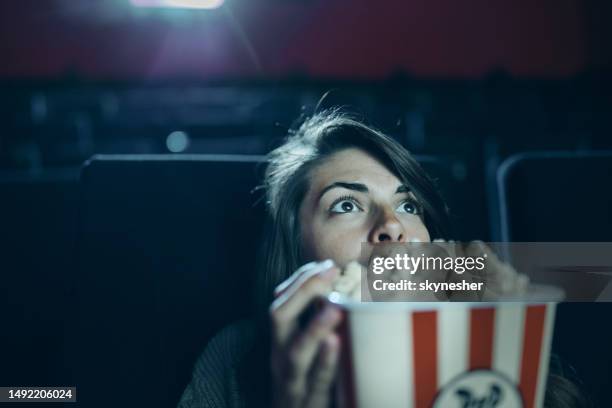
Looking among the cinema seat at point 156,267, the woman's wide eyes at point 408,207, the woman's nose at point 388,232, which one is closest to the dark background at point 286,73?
the cinema seat at point 156,267

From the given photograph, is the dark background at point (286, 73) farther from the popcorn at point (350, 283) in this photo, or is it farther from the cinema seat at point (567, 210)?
the popcorn at point (350, 283)

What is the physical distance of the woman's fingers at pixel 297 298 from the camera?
0.49 meters

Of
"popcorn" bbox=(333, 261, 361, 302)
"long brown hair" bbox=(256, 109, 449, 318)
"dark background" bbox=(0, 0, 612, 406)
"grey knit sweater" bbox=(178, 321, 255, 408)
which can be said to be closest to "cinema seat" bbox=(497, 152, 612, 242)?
"long brown hair" bbox=(256, 109, 449, 318)

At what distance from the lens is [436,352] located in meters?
0.43

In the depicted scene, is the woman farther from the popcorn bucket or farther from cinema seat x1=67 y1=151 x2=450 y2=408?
the popcorn bucket

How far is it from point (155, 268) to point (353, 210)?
38 centimetres

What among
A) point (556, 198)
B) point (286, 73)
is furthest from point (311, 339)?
point (286, 73)

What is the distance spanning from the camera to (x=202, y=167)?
108 centimetres

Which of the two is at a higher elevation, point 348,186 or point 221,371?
point 348,186

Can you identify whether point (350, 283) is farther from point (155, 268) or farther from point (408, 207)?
point (155, 268)

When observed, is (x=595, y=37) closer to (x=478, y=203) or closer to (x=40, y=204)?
(x=478, y=203)

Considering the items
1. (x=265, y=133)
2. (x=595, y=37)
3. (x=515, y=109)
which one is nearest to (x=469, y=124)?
(x=515, y=109)

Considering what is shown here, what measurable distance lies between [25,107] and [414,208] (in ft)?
13.5

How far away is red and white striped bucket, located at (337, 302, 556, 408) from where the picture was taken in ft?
1.39
